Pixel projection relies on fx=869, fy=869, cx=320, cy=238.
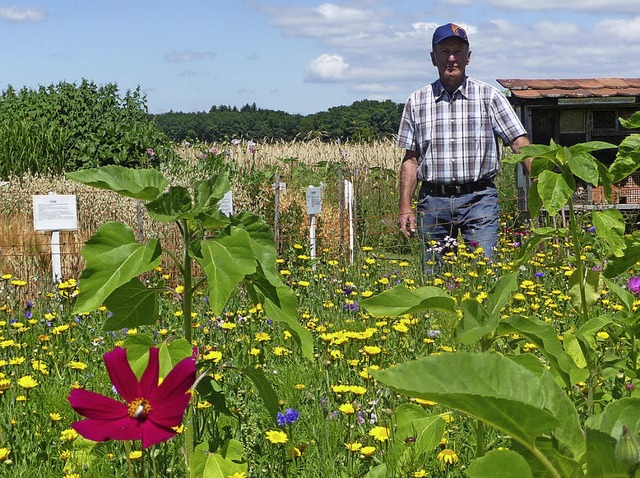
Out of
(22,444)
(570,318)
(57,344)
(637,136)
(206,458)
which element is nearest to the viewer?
(206,458)

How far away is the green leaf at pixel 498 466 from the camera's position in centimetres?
75

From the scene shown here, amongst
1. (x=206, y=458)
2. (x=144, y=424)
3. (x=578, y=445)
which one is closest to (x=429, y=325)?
(x=206, y=458)

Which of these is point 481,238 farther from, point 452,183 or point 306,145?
point 306,145

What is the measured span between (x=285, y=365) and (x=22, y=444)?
1368 mm

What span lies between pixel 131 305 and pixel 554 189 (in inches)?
47.5

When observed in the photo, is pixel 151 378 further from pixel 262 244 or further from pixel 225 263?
pixel 262 244

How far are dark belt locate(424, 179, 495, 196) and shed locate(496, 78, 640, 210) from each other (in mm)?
4832

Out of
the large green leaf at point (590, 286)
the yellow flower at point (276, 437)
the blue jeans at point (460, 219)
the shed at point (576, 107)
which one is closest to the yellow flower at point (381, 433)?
the yellow flower at point (276, 437)

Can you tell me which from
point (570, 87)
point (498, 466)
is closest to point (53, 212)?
point (498, 466)

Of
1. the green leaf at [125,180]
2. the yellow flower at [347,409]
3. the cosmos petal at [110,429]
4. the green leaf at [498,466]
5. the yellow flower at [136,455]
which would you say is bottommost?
the yellow flower at [136,455]

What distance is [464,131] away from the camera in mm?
6090

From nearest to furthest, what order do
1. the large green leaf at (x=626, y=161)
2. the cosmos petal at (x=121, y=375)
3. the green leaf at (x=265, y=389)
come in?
the cosmos petal at (x=121, y=375), the green leaf at (x=265, y=389), the large green leaf at (x=626, y=161)

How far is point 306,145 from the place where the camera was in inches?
748

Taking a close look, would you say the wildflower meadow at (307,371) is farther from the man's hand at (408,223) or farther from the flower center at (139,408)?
the man's hand at (408,223)
